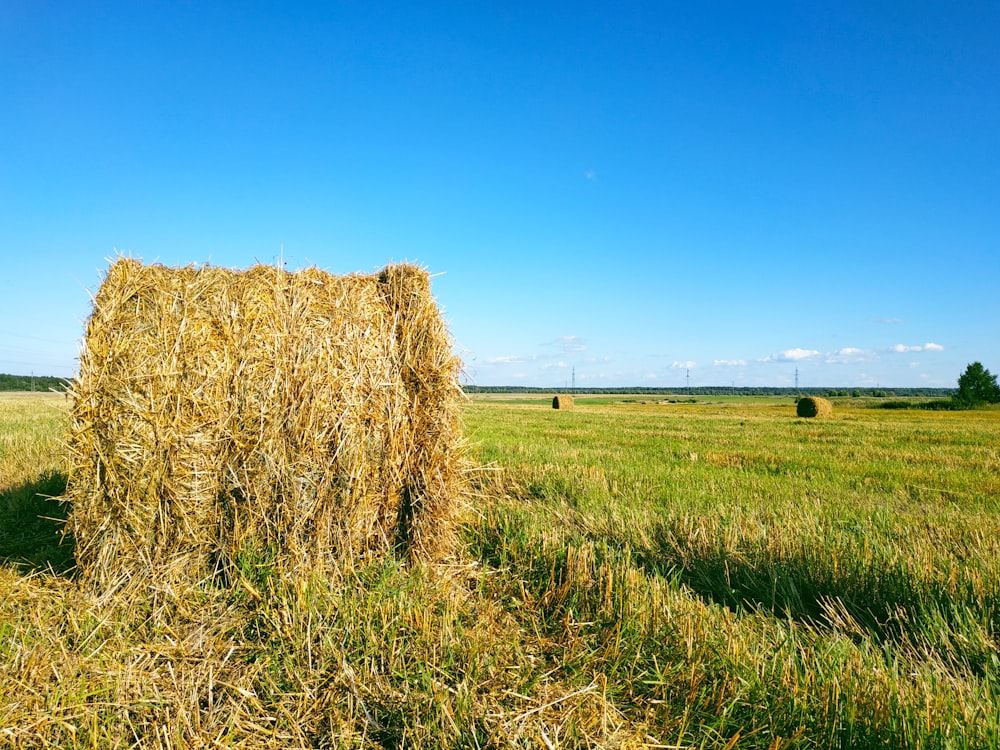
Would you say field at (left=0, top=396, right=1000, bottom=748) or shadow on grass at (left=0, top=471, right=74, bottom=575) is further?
shadow on grass at (left=0, top=471, right=74, bottom=575)

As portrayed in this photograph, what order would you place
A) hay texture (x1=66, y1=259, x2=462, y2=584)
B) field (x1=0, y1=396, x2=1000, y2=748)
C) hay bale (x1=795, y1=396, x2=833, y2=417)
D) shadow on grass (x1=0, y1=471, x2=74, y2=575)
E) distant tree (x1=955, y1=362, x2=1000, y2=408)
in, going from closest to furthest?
1. field (x1=0, y1=396, x2=1000, y2=748)
2. hay texture (x1=66, y1=259, x2=462, y2=584)
3. shadow on grass (x1=0, y1=471, x2=74, y2=575)
4. hay bale (x1=795, y1=396, x2=833, y2=417)
5. distant tree (x1=955, y1=362, x2=1000, y2=408)

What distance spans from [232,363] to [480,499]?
3429 millimetres

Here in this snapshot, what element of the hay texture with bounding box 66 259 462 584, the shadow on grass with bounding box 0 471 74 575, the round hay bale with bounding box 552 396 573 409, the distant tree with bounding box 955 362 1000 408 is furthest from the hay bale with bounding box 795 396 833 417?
the distant tree with bounding box 955 362 1000 408

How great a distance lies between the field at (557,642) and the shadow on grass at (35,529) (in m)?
0.03

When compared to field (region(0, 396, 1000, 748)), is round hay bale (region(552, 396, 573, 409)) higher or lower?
higher

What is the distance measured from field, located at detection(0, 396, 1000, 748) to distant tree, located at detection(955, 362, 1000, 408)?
253 feet

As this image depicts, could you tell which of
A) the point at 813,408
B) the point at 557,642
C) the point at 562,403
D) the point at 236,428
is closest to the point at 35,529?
the point at 236,428

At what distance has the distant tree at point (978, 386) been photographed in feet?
213

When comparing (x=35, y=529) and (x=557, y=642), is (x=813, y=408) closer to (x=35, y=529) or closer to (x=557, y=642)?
(x=557, y=642)

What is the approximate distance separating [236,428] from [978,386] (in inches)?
3389

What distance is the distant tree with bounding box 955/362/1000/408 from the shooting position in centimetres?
6482

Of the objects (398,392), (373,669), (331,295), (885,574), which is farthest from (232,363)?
(885,574)

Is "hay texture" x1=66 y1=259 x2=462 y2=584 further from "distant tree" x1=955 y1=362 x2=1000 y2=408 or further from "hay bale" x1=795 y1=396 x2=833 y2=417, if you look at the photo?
"distant tree" x1=955 y1=362 x2=1000 y2=408

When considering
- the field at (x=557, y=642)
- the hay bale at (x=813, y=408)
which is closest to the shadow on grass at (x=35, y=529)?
the field at (x=557, y=642)
